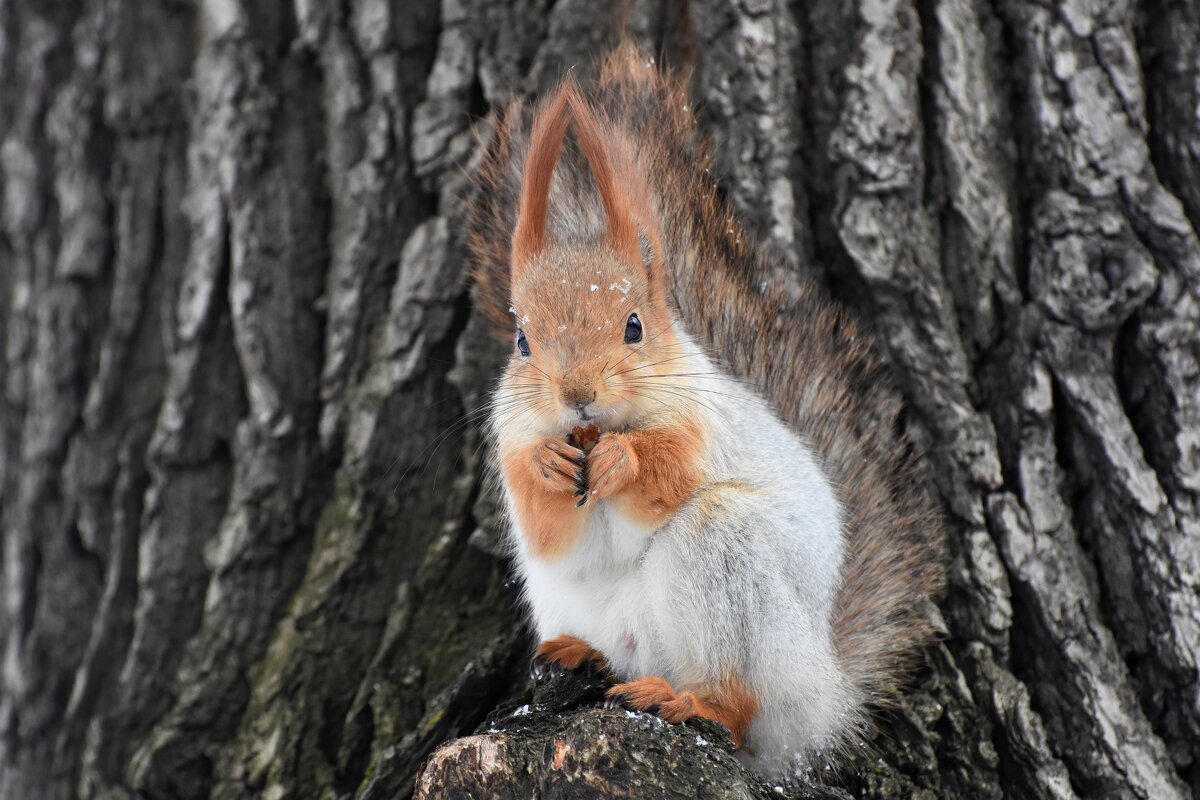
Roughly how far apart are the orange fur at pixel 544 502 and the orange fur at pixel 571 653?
0.40ft

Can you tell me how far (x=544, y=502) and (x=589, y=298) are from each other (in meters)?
0.28

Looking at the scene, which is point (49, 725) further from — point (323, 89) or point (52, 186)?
point (323, 89)

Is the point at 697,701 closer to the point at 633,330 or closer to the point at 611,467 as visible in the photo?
the point at 611,467

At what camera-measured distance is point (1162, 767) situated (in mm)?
1426

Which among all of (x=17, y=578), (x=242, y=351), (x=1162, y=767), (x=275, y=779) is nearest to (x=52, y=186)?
(x=242, y=351)

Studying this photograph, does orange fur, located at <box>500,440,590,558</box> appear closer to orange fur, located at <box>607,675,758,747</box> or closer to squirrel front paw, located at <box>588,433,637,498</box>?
squirrel front paw, located at <box>588,433,637,498</box>

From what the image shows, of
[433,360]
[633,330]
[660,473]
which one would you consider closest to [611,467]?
[660,473]

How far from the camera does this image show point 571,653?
A: 4.75ft

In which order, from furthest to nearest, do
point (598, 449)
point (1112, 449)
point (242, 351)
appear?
1. point (242, 351)
2. point (1112, 449)
3. point (598, 449)

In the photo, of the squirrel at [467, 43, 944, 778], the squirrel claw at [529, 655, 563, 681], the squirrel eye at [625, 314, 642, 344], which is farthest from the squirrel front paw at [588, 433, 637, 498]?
the squirrel claw at [529, 655, 563, 681]

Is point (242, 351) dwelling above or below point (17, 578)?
above

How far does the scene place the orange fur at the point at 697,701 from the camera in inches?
49.5

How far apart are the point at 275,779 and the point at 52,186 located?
3.89 feet

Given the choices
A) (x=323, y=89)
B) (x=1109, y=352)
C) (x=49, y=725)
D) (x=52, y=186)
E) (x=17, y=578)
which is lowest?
(x=49, y=725)
